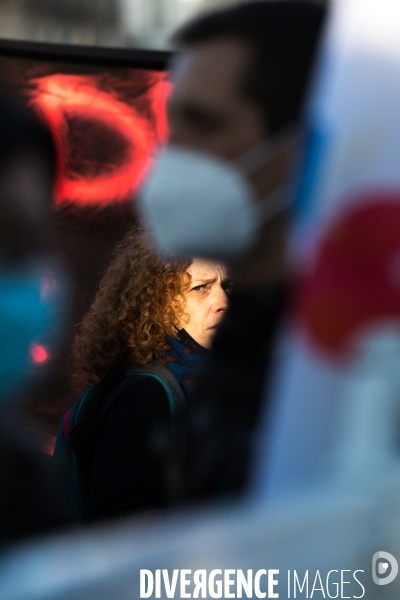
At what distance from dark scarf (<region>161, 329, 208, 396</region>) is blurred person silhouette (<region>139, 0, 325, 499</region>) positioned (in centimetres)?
56

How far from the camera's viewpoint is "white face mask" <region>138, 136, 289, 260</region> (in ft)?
3.79

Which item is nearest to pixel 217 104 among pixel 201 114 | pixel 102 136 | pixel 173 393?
pixel 201 114

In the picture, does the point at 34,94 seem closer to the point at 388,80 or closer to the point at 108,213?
the point at 108,213

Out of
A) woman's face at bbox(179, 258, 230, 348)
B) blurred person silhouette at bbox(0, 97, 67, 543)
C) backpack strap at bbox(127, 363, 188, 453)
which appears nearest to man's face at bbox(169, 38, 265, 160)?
blurred person silhouette at bbox(0, 97, 67, 543)

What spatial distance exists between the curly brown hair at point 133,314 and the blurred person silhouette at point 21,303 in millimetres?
796

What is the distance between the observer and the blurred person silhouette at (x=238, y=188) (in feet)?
3.73

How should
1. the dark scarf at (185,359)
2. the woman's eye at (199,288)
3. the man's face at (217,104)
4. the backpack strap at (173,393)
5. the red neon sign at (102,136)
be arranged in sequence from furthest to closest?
the red neon sign at (102,136) < the woman's eye at (199,288) < the dark scarf at (185,359) < the backpack strap at (173,393) < the man's face at (217,104)

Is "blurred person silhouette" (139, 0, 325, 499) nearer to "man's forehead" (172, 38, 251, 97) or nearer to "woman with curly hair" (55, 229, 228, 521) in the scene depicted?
"man's forehead" (172, 38, 251, 97)

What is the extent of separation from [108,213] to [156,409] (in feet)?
4.78

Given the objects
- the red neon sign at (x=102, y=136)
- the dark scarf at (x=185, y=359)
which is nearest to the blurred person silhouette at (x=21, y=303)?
the dark scarf at (x=185, y=359)

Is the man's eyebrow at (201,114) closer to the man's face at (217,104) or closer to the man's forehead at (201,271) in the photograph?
the man's face at (217,104)

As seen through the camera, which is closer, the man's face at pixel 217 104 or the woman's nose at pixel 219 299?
the man's face at pixel 217 104

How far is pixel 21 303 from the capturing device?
112 cm

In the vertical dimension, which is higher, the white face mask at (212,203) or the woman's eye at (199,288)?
the woman's eye at (199,288)
